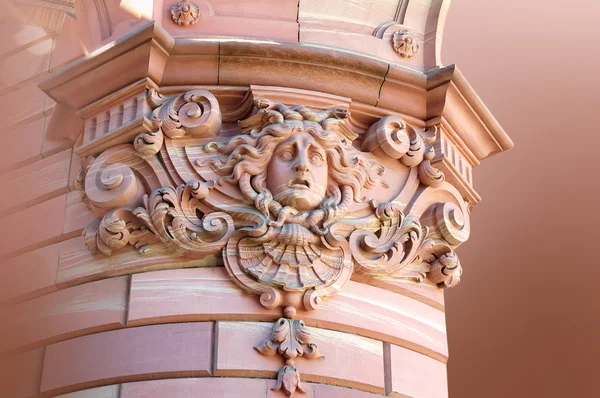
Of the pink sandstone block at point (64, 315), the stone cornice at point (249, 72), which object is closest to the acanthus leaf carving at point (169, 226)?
the pink sandstone block at point (64, 315)

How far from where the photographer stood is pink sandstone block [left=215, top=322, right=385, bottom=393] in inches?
254

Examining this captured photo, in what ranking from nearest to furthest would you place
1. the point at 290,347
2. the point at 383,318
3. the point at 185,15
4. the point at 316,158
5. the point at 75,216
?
the point at 290,347 → the point at 383,318 → the point at 316,158 → the point at 75,216 → the point at 185,15

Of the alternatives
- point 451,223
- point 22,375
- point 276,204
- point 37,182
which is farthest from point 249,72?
point 22,375

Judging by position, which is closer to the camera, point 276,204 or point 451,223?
point 276,204

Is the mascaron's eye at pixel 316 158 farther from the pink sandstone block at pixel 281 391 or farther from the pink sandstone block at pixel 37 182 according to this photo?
the pink sandstone block at pixel 37 182

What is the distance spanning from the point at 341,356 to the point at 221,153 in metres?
1.64

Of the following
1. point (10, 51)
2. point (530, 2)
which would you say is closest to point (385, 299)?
point (10, 51)

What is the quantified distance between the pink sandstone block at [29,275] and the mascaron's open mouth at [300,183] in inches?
71.9

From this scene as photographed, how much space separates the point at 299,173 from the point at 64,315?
1.89 m

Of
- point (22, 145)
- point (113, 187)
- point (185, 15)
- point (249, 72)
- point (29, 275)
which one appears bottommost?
point (29, 275)

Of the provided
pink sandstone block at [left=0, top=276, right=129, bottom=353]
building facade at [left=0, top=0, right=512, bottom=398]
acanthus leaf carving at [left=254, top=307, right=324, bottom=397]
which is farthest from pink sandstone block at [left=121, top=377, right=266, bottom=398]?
pink sandstone block at [left=0, top=276, right=129, bottom=353]

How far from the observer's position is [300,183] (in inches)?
274

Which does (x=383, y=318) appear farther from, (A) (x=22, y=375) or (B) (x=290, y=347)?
(A) (x=22, y=375)

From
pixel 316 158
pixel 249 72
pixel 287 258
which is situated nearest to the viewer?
pixel 287 258
